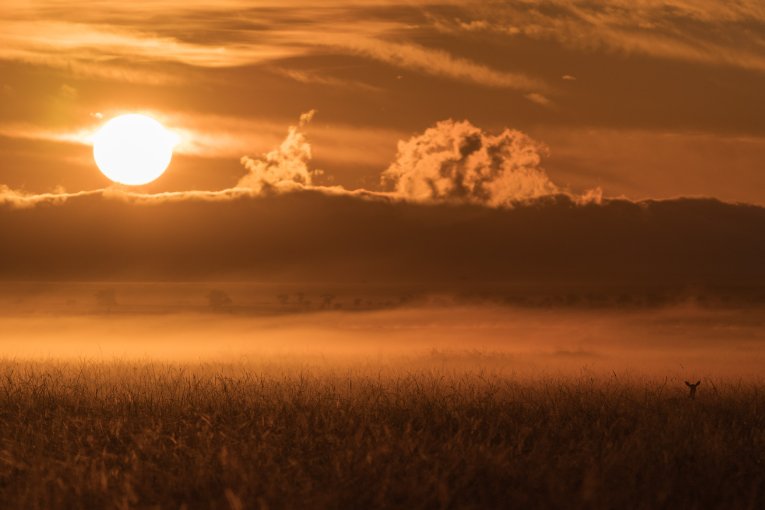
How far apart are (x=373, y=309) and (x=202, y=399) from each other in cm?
16043

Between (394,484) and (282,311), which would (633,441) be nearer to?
(394,484)

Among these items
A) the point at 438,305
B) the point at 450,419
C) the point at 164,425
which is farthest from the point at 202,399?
the point at 438,305

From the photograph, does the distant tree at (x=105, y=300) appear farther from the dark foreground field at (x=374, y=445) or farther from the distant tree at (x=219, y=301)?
the dark foreground field at (x=374, y=445)

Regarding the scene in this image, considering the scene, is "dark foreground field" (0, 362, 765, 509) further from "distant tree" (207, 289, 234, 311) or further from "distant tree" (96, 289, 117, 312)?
"distant tree" (207, 289, 234, 311)

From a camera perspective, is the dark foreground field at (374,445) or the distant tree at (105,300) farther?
the distant tree at (105,300)

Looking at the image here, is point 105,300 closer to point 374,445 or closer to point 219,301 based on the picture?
point 219,301

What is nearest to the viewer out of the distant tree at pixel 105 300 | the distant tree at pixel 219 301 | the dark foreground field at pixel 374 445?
the dark foreground field at pixel 374 445

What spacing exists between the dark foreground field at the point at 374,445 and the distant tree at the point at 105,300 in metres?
148

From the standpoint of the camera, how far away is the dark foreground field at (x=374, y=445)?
1116 cm

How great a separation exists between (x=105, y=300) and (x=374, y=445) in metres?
158

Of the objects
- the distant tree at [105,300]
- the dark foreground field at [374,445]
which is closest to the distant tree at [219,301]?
the distant tree at [105,300]

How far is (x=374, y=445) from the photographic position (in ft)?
43.0

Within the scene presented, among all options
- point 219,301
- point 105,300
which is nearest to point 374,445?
point 105,300

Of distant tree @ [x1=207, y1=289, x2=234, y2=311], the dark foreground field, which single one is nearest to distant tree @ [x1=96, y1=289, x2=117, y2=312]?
distant tree @ [x1=207, y1=289, x2=234, y2=311]
